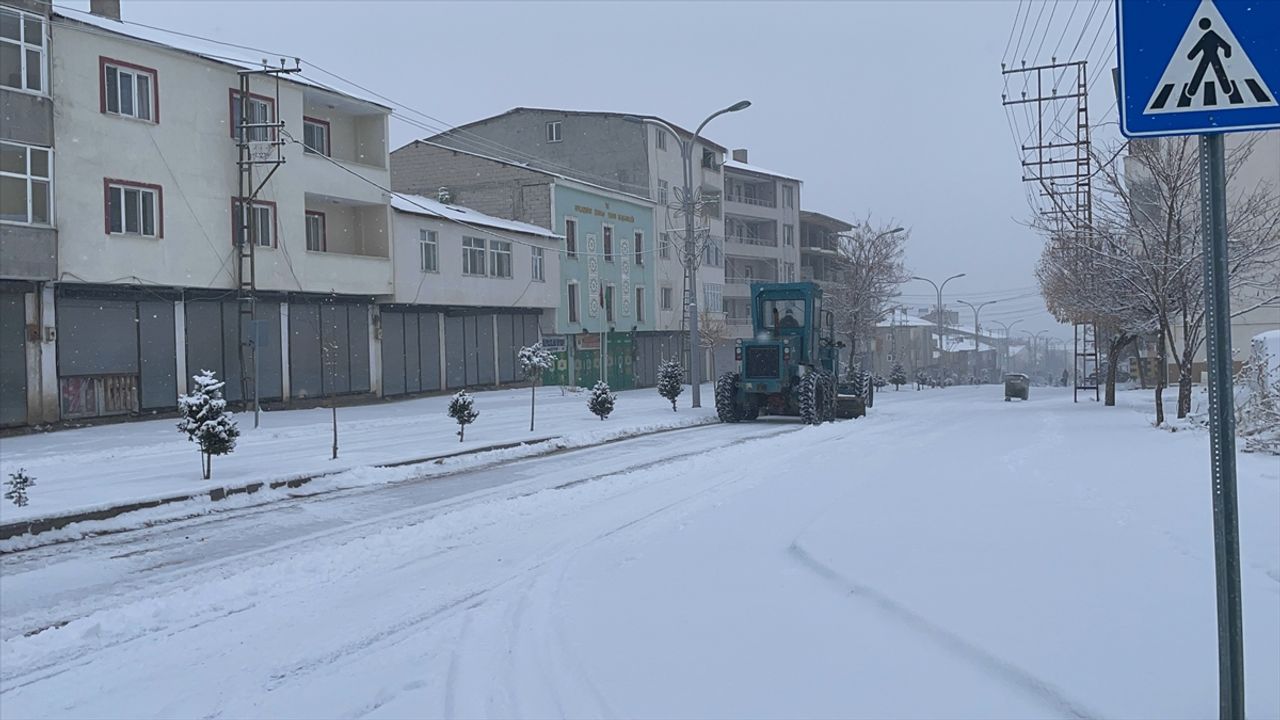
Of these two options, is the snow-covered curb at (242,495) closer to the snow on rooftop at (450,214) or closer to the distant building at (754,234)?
the snow on rooftop at (450,214)

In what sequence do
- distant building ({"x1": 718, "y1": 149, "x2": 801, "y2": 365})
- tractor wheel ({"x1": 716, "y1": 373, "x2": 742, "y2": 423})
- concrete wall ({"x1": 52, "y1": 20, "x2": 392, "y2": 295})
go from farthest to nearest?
1. distant building ({"x1": 718, "y1": 149, "x2": 801, "y2": 365})
2. tractor wheel ({"x1": 716, "y1": 373, "x2": 742, "y2": 423})
3. concrete wall ({"x1": 52, "y1": 20, "x2": 392, "y2": 295})

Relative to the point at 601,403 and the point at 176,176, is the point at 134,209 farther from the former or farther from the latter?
the point at 601,403

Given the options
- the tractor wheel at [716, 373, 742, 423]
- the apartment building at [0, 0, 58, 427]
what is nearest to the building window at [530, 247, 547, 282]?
the tractor wheel at [716, 373, 742, 423]

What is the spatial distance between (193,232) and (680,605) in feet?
79.4

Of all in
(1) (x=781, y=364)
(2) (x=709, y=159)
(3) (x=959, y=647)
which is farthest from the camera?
(2) (x=709, y=159)

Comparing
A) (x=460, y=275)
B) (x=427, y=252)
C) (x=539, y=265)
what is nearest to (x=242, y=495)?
(x=427, y=252)

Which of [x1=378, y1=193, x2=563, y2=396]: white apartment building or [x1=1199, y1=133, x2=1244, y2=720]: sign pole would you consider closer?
[x1=1199, y1=133, x2=1244, y2=720]: sign pole

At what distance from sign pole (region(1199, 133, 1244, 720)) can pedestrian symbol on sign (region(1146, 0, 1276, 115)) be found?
0.14 m

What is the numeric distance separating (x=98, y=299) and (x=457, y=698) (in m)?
23.4

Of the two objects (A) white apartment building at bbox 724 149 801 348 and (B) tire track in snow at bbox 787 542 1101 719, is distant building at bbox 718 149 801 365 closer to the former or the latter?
(A) white apartment building at bbox 724 149 801 348

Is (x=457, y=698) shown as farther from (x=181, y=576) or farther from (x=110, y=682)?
(x=181, y=576)

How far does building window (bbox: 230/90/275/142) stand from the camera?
28.7m

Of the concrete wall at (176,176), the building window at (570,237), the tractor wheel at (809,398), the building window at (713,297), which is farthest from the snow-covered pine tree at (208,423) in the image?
the building window at (713,297)

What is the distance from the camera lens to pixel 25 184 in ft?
75.8
